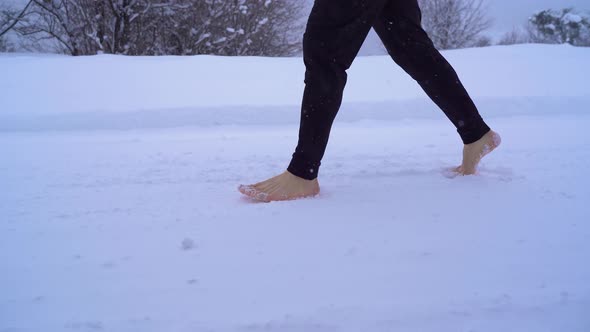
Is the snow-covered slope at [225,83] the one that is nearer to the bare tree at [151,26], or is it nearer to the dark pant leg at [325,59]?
the dark pant leg at [325,59]

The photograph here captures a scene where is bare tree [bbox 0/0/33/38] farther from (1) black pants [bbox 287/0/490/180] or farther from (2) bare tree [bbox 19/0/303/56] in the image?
(1) black pants [bbox 287/0/490/180]

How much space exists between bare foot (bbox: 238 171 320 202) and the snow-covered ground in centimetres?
5

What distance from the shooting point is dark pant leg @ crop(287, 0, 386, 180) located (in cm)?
125

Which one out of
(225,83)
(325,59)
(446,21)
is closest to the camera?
(325,59)

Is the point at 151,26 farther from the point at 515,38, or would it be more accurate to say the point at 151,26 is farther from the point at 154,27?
the point at 515,38

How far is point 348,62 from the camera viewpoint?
1329 millimetres

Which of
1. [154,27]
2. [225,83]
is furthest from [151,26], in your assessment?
[225,83]

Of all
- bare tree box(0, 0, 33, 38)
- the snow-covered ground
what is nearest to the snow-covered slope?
the snow-covered ground

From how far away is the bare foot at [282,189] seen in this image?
51.4 inches

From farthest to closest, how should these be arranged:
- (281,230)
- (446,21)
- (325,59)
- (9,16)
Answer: (446,21), (9,16), (325,59), (281,230)

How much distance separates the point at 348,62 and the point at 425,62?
33 cm

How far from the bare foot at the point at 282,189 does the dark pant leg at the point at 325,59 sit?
25 millimetres

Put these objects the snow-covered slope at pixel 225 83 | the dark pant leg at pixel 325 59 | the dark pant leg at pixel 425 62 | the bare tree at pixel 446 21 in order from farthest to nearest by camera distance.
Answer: the bare tree at pixel 446 21, the snow-covered slope at pixel 225 83, the dark pant leg at pixel 425 62, the dark pant leg at pixel 325 59

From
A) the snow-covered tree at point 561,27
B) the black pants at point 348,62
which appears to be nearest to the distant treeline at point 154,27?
the black pants at point 348,62
